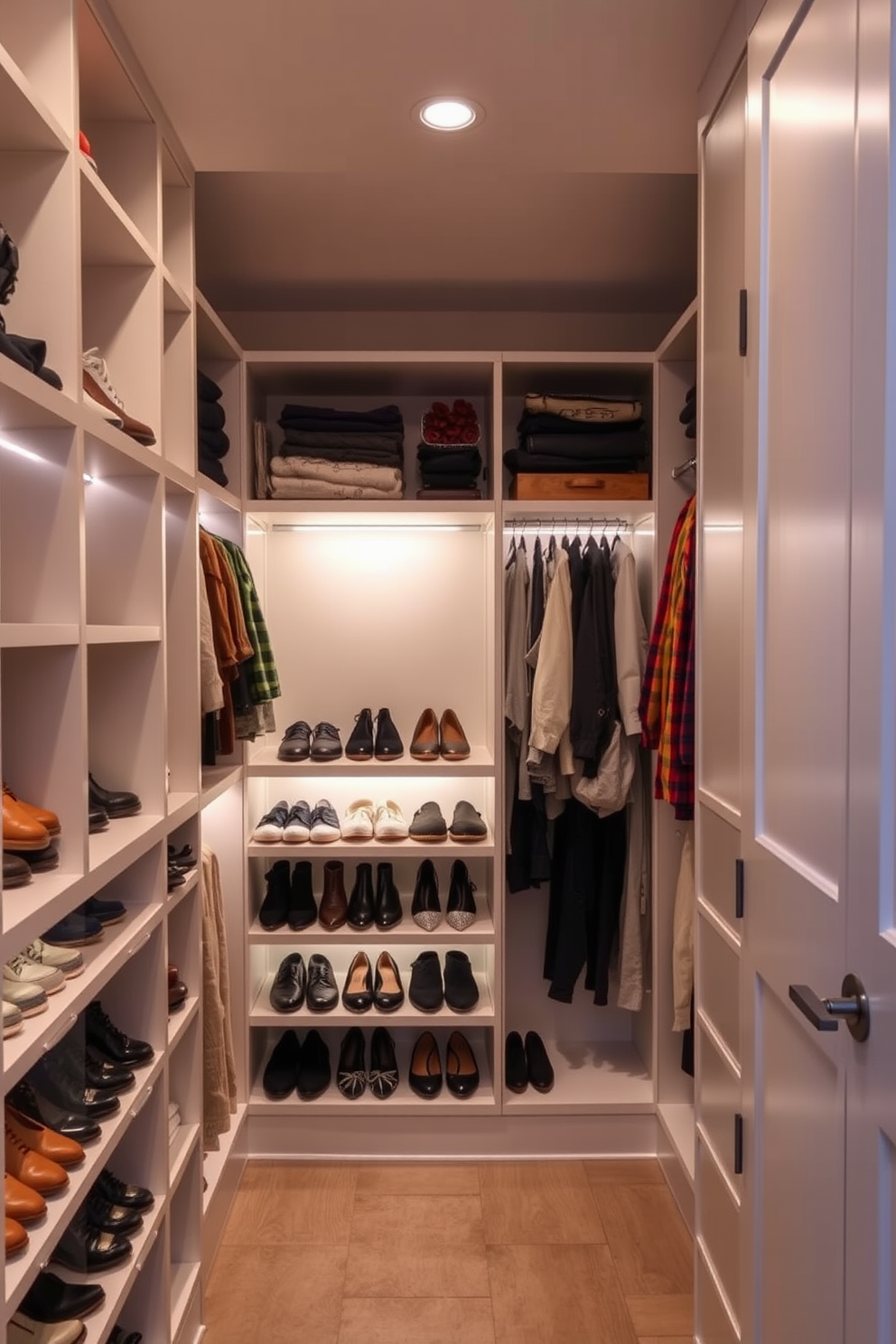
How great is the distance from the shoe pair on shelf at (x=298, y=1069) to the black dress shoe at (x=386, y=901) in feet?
1.50

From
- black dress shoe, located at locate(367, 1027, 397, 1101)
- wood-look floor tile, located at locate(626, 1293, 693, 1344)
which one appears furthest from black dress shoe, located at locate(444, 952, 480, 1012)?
wood-look floor tile, located at locate(626, 1293, 693, 1344)

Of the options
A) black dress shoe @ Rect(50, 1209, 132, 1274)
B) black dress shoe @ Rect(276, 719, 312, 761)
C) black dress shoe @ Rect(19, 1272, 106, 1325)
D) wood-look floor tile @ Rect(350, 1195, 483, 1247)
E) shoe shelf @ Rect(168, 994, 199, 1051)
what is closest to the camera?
black dress shoe @ Rect(19, 1272, 106, 1325)

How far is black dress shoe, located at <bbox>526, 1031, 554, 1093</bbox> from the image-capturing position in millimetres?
2766

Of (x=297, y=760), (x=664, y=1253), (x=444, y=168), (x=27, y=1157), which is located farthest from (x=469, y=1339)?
(x=444, y=168)

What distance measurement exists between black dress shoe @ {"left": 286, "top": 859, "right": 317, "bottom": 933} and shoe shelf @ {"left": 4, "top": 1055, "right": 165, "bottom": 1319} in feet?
3.32

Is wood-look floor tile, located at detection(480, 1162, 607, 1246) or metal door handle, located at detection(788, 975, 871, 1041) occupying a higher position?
metal door handle, located at detection(788, 975, 871, 1041)

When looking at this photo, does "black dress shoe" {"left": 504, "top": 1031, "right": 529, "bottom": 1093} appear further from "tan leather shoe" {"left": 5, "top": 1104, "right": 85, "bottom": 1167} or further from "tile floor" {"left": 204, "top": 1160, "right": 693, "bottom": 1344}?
"tan leather shoe" {"left": 5, "top": 1104, "right": 85, "bottom": 1167}

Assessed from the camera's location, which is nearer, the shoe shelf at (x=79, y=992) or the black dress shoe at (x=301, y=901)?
the shoe shelf at (x=79, y=992)

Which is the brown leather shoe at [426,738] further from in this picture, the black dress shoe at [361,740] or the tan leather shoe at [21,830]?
the tan leather shoe at [21,830]

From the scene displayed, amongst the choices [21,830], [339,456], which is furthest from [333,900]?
[21,830]

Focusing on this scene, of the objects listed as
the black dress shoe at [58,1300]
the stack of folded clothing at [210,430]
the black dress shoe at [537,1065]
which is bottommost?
the black dress shoe at [537,1065]

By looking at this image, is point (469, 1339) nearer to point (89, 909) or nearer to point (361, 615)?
point (89, 909)

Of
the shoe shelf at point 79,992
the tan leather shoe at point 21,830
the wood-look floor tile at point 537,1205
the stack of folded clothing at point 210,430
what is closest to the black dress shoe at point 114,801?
the shoe shelf at point 79,992

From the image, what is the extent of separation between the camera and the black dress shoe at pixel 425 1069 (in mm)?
2730
